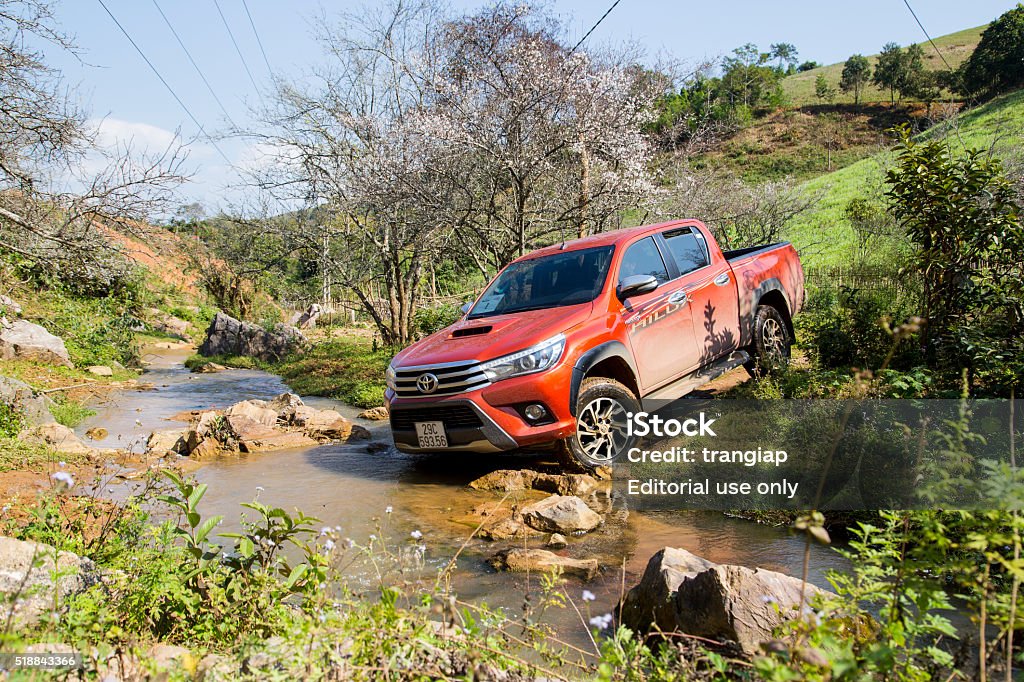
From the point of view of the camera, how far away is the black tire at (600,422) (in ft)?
19.7

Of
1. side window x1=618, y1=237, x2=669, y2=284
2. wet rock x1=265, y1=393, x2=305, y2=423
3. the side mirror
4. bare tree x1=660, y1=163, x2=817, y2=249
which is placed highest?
bare tree x1=660, y1=163, x2=817, y2=249

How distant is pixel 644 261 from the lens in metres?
7.00

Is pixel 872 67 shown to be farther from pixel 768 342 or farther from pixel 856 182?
pixel 768 342

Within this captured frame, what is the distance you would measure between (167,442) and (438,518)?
15.5ft

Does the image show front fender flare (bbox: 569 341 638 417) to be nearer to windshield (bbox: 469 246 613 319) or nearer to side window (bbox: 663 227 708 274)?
windshield (bbox: 469 246 613 319)

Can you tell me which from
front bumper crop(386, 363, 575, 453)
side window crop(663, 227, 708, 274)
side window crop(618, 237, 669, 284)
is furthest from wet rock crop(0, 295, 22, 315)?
side window crop(663, 227, 708, 274)

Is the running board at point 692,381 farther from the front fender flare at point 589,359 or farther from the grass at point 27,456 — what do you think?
the grass at point 27,456

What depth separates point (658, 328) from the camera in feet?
21.9

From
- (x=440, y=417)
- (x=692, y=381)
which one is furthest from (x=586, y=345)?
(x=692, y=381)

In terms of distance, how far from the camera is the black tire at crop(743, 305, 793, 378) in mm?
7411

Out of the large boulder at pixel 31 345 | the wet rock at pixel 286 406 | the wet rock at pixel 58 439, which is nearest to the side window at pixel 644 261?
the wet rock at pixel 286 406

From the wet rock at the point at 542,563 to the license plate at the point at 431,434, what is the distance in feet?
5.80

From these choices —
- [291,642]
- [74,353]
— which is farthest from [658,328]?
[74,353]

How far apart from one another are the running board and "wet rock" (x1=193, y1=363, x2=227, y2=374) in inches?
621
